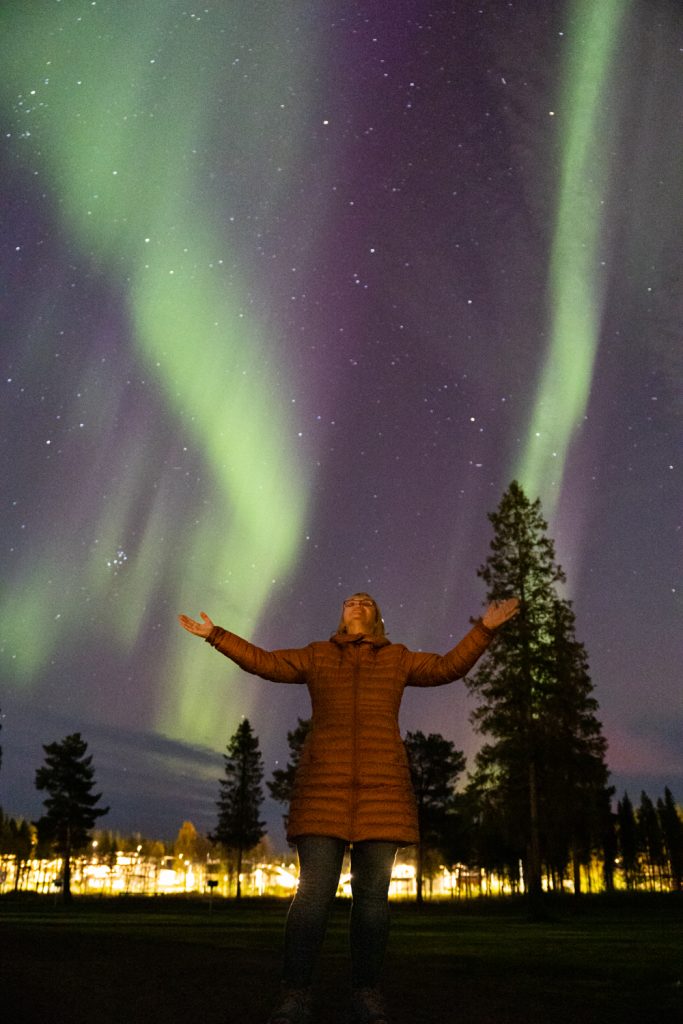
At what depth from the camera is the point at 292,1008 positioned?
158 inches

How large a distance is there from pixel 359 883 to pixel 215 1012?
60.9 inches

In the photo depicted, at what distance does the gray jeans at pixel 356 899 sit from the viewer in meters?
4.34

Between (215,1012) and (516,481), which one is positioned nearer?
(215,1012)

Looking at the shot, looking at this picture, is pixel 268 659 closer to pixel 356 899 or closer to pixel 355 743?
pixel 355 743

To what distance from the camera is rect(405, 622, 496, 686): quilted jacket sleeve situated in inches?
197

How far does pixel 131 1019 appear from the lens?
4.90m

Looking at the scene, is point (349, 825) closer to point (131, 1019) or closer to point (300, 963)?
point (300, 963)

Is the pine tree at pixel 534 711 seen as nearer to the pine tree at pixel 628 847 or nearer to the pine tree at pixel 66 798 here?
the pine tree at pixel 66 798

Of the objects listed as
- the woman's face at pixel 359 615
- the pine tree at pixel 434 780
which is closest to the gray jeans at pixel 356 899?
the woman's face at pixel 359 615

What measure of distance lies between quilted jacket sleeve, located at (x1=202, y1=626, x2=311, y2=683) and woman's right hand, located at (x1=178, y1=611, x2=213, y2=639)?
0.36ft

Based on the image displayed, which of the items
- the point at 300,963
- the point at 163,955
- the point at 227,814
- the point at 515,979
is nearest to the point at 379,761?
the point at 300,963

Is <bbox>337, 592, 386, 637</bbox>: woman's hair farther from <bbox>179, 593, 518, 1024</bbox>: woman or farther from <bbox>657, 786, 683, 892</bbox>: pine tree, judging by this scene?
<bbox>657, 786, 683, 892</bbox>: pine tree

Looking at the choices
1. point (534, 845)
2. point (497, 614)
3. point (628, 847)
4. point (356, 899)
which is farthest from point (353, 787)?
point (628, 847)

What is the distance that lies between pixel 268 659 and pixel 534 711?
96.9 feet
